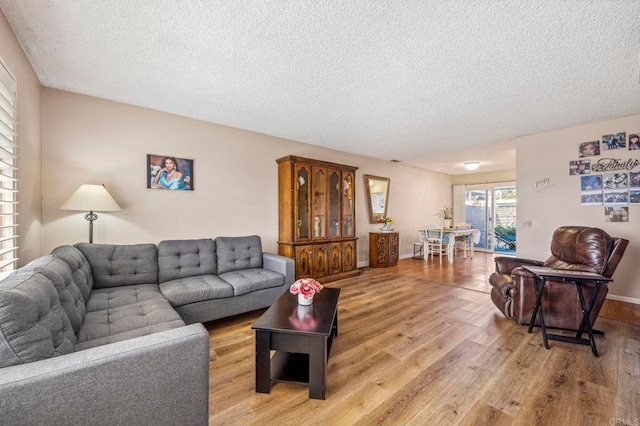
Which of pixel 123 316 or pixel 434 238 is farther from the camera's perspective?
pixel 434 238

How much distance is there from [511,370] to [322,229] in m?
3.10

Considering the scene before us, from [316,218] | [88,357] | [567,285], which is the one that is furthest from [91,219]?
[567,285]

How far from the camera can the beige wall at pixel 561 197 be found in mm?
3494

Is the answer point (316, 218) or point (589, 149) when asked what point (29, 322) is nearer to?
point (316, 218)

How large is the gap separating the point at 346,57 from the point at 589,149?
402 cm

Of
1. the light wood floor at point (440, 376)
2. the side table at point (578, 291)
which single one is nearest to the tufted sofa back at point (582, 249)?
the side table at point (578, 291)

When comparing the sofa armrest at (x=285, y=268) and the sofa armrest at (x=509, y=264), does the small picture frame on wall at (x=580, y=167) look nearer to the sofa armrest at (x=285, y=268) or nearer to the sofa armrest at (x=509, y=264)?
the sofa armrest at (x=509, y=264)

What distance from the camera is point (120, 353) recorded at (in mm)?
1083

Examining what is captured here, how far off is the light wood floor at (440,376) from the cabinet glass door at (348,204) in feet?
6.68

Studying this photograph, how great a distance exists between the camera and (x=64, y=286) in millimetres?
1611

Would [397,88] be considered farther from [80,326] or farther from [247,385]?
[80,326]

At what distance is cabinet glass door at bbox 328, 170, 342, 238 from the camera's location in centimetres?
475

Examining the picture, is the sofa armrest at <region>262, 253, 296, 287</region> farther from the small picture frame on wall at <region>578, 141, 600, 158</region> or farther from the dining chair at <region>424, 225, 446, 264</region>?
the small picture frame on wall at <region>578, 141, 600, 158</region>

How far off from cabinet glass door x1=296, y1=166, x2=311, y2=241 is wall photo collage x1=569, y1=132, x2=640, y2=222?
4.07m
